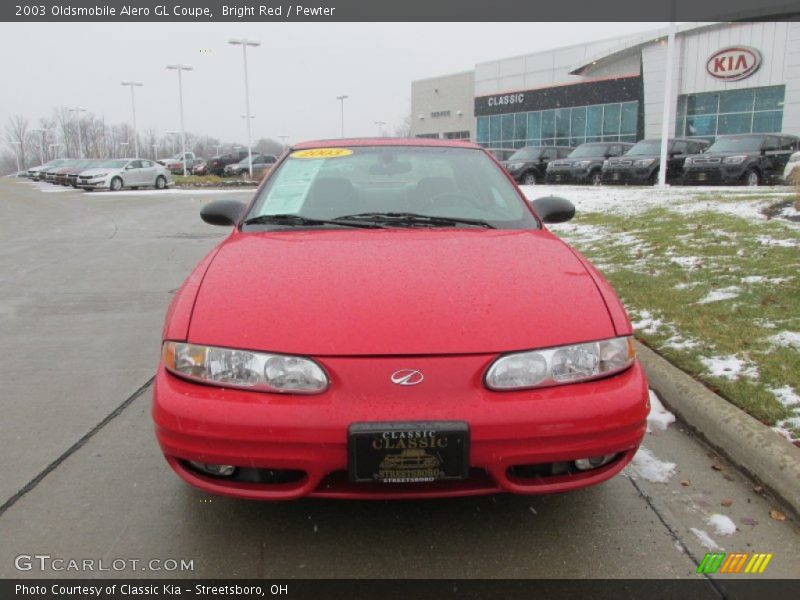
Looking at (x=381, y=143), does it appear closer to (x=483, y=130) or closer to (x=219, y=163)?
(x=219, y=163)

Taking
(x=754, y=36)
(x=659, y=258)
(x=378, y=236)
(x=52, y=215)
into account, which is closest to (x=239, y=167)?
(x=52, y=215)

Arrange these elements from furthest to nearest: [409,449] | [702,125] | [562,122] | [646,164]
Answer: [562,122] < [702,125] < [646,164] < [409,449]

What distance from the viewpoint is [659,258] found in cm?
662

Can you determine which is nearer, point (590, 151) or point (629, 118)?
point (590, 151)

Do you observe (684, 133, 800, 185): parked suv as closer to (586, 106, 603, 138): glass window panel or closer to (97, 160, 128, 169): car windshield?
(586, 106, 603, 138): glass window panel

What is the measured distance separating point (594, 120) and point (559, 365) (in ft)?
130

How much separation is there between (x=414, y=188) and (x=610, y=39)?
40.3 metres

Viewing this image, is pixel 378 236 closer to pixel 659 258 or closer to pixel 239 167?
pixel 659 258

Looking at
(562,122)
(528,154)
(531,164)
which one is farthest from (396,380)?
(562,122)

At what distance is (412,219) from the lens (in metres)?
3.15

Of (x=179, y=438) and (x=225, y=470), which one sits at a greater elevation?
(x=179, y=438)

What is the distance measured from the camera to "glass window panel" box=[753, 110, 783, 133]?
1174 inches

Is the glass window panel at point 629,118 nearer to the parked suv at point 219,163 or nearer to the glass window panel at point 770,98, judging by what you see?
the glass window panel at point 770,98

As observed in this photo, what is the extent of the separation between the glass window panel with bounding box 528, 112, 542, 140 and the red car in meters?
42.2
